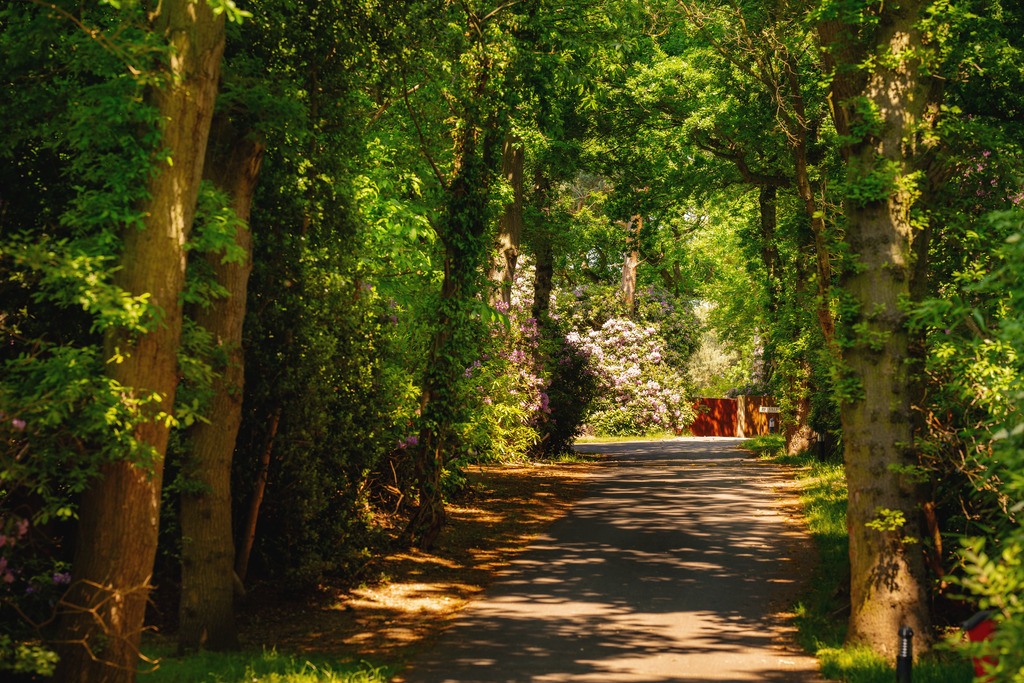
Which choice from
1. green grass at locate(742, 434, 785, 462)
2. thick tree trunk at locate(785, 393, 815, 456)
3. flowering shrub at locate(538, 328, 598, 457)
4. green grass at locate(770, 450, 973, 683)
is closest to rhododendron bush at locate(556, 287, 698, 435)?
green grass at locate(742, 434, 785, 462)

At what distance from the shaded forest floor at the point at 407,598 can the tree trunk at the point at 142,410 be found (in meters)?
2.80

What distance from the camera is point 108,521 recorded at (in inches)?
310

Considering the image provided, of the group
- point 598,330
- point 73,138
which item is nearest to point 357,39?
point 73,138

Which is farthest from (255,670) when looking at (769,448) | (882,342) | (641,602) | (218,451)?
(769,448)

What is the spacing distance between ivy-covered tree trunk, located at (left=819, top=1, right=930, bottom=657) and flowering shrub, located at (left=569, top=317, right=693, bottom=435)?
110 ft

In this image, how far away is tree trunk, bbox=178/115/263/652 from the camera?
1000cm

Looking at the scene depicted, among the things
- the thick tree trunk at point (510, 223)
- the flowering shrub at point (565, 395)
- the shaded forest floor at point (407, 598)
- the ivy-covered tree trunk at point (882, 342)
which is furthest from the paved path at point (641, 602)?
the flowering shrub at point (565, 395)

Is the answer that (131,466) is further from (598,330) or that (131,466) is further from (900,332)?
(598,330)

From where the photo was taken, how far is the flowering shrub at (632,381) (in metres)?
45.3

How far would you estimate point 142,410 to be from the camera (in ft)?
25.7

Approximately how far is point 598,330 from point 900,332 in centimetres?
3599

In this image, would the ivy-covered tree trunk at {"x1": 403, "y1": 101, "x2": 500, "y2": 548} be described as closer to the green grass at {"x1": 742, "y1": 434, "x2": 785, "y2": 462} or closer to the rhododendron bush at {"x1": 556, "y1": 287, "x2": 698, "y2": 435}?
the green grass at {"x1": 742, "y1": 434, "x2": 785, "y2": 462}

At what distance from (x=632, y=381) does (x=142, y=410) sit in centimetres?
3868

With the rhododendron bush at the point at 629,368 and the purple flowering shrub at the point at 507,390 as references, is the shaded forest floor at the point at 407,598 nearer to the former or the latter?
the purple flowering shrub at the point at 507,390
